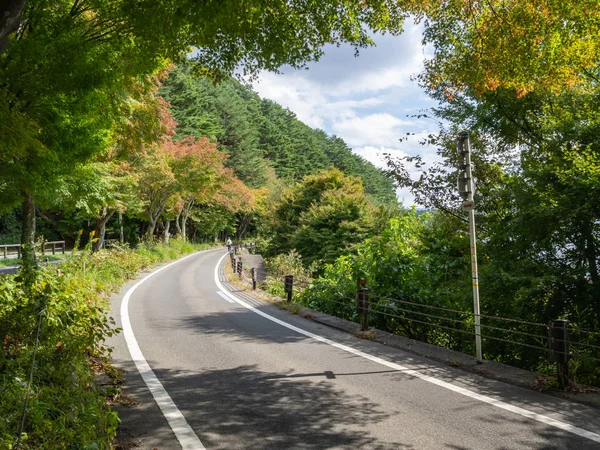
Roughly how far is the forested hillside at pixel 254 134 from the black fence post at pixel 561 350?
4020 cm

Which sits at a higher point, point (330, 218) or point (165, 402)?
point (330, 218)

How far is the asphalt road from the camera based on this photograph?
167 inches

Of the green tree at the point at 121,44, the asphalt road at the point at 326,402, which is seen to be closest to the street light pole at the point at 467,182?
the asphalt road at the point at 326,402

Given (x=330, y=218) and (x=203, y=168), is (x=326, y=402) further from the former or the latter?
(x=203, y=168)

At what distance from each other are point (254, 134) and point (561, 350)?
7471 cm

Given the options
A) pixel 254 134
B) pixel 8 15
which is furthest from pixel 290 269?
pixel 254 134

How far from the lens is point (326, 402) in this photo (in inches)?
208

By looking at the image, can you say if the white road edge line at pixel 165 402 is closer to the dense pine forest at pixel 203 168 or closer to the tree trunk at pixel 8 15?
the tree trunk at pixel 8 15

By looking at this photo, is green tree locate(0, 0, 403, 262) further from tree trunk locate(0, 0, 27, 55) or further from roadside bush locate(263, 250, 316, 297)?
roadside bush locate(263, 250, 316, 297)

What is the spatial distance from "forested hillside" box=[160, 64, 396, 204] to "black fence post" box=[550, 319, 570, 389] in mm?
40200

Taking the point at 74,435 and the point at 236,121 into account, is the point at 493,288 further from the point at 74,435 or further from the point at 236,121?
the point at 236,121

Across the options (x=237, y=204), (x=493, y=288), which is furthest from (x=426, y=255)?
(x=237, y=204)

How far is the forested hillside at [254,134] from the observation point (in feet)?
188

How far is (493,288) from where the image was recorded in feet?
26.1
